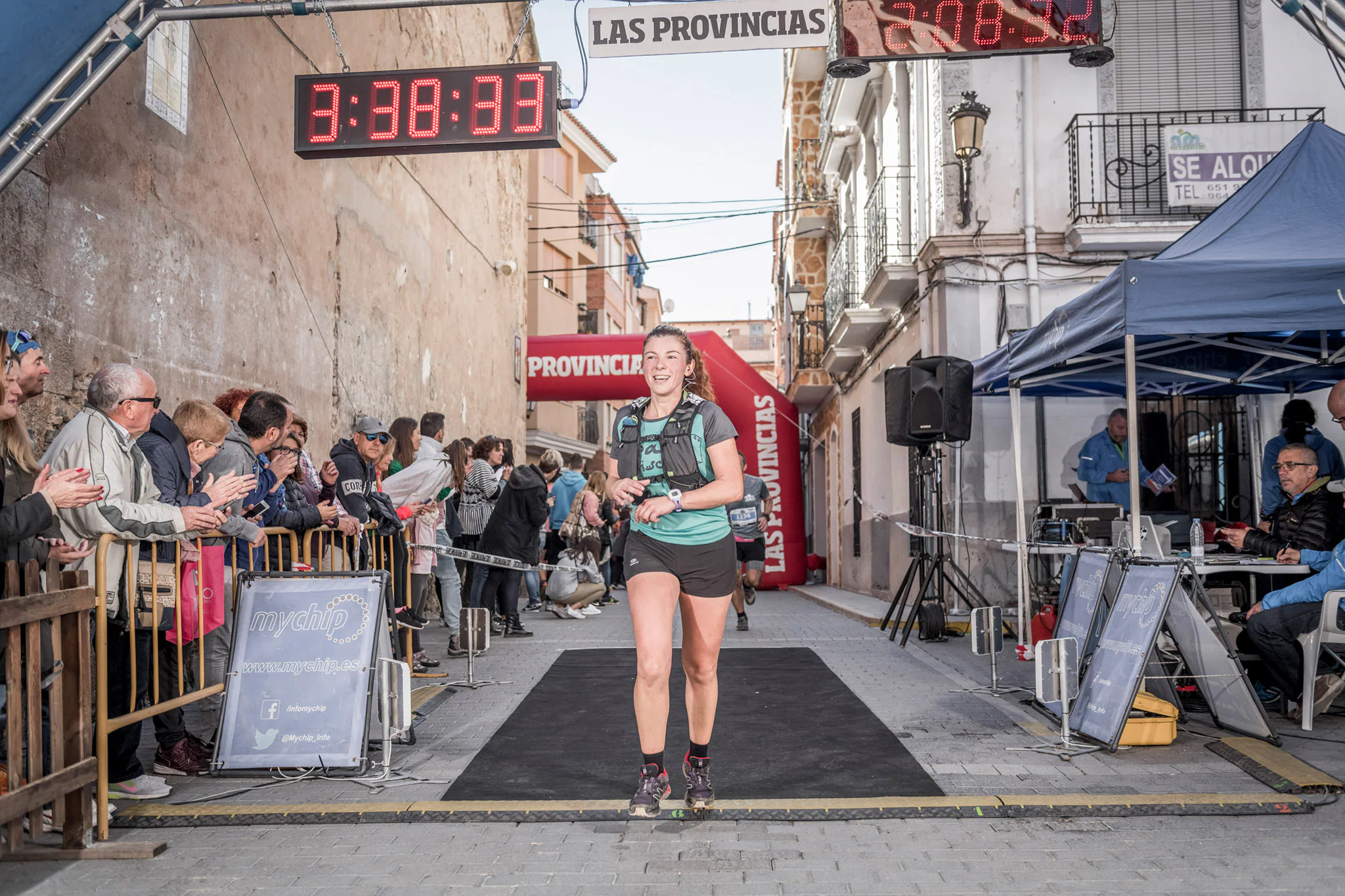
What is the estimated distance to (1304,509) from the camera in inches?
271

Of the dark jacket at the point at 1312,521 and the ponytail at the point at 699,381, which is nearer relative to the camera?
the ponytail at the point at 699,381

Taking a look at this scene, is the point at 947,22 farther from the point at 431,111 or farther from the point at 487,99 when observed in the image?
the point at 431,111

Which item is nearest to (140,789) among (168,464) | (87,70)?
(168,464)

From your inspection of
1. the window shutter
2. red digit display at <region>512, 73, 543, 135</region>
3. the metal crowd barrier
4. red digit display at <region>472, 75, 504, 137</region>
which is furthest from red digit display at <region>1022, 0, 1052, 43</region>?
the window shutter

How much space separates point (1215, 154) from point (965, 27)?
5.98 metres

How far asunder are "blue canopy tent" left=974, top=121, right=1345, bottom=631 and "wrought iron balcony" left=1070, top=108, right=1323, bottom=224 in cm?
325

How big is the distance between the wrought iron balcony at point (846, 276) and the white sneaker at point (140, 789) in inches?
564

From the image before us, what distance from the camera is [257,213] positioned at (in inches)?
384

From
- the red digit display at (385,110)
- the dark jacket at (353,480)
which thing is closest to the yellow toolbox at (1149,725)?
the dark jacket at (353,480)

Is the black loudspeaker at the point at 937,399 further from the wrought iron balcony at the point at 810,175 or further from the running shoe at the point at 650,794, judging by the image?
the wrought iron balcony at the point at 810,175

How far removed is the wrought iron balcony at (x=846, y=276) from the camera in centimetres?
1919

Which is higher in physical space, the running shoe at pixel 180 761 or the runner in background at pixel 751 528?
the runner in background at pixel 751 528

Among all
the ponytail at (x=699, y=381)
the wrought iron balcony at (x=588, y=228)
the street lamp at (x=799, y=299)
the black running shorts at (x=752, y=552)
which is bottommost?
the black running shorts at (x=752, y=552)

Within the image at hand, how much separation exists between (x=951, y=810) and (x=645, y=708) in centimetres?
127
